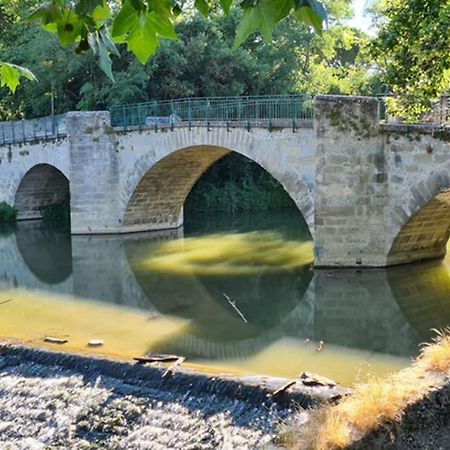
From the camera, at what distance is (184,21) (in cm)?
2402

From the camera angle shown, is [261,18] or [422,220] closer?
[261,18]

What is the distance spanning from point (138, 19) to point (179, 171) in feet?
58.9

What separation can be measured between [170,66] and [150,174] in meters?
5.98

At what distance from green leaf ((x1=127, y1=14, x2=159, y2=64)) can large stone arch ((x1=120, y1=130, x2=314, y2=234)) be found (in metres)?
12.3

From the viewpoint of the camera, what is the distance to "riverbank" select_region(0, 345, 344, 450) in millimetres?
6375

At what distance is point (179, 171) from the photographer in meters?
19.4

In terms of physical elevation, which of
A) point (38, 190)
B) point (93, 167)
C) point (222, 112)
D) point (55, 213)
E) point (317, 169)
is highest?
point (222, 112)

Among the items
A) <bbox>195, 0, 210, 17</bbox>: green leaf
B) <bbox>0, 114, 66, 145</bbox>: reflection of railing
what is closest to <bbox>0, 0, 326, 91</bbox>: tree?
<bbox>195, 0, 210, 17</bbox>: green leaf

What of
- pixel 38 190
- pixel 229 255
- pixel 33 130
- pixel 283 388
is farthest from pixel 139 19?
pixel 38 190

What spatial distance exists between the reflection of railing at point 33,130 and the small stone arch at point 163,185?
3.17 metres

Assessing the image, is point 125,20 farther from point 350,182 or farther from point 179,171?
point 179,171

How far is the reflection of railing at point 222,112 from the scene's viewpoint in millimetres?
15137

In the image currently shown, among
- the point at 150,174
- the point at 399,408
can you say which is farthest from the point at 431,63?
the point at 150,174

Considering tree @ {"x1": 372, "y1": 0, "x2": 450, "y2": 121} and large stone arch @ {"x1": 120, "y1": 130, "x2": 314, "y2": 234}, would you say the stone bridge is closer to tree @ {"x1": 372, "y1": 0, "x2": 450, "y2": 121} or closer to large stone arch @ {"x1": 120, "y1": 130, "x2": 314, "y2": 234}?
large stone arch @ {"x1": 120, "y1": 130, "x2": 314, "y2": 234}
